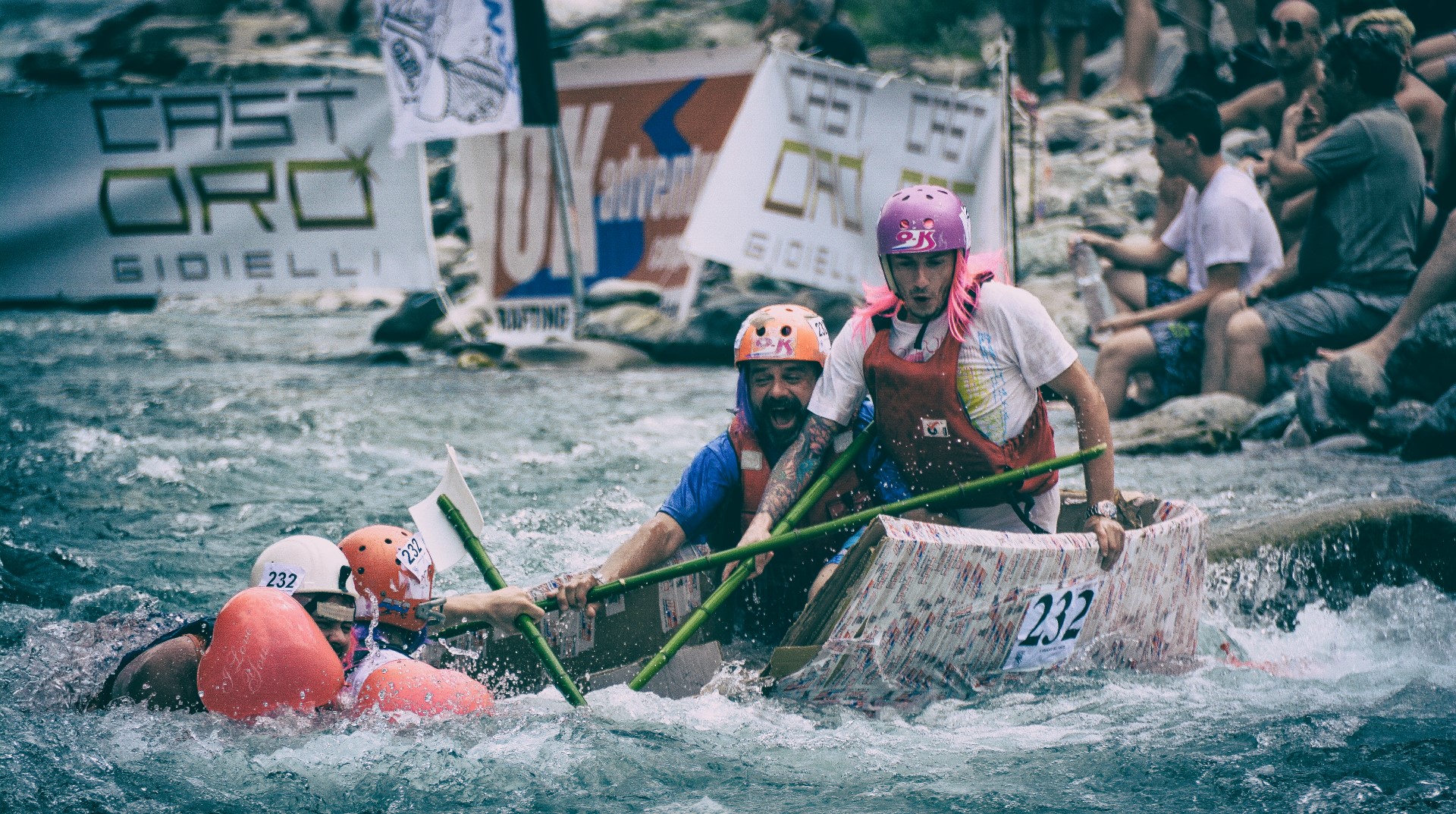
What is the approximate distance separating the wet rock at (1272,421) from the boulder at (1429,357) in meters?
0.62

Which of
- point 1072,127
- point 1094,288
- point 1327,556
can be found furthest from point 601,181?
point 1327,556

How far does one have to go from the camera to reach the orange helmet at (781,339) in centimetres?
505

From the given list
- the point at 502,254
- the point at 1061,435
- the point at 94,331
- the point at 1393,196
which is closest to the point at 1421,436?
the point at 1393,196

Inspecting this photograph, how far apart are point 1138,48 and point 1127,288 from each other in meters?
4.85

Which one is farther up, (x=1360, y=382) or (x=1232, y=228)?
(x=1232, y=228)

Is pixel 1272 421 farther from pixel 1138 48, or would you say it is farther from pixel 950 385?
pixel 1138 48

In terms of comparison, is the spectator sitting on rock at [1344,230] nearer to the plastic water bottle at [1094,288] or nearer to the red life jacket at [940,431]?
the plastic water bottle at [1094,288]

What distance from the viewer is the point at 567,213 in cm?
1150

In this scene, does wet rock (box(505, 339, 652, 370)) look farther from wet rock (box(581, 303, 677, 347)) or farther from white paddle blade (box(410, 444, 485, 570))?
white paddle blade (box(410, 444, 485, 570))

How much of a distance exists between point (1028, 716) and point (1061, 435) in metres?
4.37

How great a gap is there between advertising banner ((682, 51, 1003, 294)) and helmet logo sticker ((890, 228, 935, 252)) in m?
5.54

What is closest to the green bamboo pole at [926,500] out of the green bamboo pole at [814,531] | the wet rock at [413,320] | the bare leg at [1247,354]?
the green bamboo pole at [814,531]

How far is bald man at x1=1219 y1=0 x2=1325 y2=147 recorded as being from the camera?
8430 millimetres

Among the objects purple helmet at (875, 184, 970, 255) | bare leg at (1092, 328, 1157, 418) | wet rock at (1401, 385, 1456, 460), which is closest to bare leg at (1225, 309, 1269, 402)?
bare leg at (1092, 328, 1157, 418)
